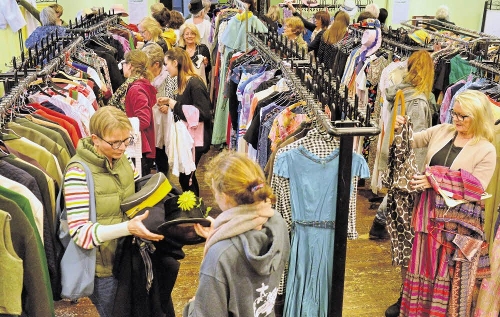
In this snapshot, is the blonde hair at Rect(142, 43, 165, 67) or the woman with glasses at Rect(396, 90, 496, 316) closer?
the woman with glasses at Rect(396, 90, 496, 316)

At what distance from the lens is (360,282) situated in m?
4.18

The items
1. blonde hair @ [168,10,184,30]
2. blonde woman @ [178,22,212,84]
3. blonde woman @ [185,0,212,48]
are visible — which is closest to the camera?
blonde woman @ [178,22,212,84]

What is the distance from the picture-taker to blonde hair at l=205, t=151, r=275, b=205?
2.06 metres

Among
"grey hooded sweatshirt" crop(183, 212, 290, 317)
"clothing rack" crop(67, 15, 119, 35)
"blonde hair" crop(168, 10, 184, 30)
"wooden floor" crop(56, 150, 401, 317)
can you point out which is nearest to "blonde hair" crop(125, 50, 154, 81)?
"clothing rack" crop(67, 15, 119, 35)

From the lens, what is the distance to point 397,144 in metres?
3.18

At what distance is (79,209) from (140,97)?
1849 mm

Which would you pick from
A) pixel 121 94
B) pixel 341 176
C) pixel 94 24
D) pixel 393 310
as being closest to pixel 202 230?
pixel 341 176

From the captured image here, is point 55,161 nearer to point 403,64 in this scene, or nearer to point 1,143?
point 1,143

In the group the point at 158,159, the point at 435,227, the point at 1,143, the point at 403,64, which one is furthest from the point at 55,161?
the point at 403,64

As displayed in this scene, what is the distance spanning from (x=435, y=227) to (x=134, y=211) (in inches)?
65.8

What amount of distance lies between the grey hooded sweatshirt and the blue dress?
2.04 ft

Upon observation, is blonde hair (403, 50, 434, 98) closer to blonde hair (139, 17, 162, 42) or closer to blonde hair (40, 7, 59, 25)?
blonde hair (139, 17, 162, 42)

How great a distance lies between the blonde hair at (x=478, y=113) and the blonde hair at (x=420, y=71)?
3.64 ft

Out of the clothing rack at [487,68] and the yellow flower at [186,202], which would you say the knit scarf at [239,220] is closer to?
the yellow flower at [186,202]
